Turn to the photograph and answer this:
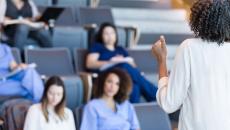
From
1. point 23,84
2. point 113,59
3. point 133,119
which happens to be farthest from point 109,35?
point 133,119

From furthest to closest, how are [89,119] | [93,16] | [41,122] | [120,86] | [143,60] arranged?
[93,16] < [143,60] < [120,86] < [89,119] < [41,122]

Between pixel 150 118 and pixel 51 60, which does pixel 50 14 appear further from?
pixel 150 118

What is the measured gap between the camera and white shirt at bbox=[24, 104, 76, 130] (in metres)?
3.42

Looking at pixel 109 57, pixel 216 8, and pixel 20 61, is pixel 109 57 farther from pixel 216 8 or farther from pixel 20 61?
pixel 216 8

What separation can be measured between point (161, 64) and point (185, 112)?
0.65 ft

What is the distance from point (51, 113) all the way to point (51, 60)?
1.24 metres

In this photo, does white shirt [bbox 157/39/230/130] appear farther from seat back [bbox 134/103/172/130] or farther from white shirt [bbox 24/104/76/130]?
seat back [bbox 134/103/172/130]

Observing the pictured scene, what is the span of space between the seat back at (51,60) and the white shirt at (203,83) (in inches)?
110

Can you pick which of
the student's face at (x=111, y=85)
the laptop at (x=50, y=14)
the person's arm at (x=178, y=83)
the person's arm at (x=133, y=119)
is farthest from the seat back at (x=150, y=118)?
the person's arm at (x=178, y=83)

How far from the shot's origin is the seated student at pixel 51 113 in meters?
3.43

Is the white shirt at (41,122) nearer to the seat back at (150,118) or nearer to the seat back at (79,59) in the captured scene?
the seat back at (150,118)

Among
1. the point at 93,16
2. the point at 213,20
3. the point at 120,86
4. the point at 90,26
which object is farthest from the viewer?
the point at 93,16

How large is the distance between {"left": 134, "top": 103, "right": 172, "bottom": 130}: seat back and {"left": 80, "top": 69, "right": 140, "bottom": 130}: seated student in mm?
113

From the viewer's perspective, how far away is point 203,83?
74.4 inches
